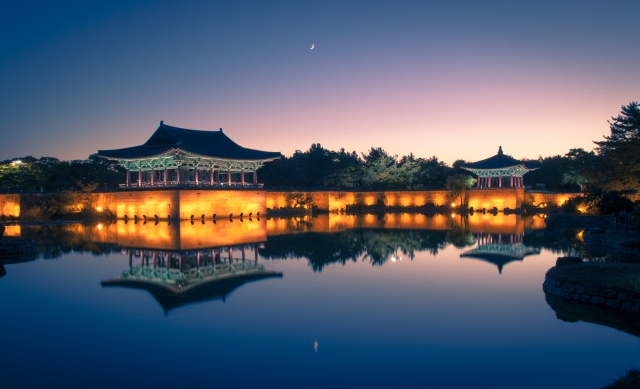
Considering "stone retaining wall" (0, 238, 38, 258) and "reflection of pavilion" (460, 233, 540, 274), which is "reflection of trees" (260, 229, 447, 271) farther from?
"stone retaining wall" (0, 238, 38, 258)

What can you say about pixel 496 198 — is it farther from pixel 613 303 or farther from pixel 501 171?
pixel 613 303

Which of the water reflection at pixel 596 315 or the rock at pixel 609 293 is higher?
Answer: the rock at pixel 609 293

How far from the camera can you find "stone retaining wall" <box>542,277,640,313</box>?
687 centimetres

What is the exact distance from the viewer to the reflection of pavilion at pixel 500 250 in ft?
42.0

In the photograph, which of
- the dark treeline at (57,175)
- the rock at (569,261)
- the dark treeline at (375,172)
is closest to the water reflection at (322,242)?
the rock at (569,261)

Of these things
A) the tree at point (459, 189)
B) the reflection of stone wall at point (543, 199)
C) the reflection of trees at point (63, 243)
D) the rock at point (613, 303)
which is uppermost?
the tree at point (459, 189)

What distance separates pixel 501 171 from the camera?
38.4 meters

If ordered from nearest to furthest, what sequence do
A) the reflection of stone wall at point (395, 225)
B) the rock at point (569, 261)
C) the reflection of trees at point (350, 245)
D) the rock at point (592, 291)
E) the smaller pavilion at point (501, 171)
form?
the rock at point (592, 291) < the rock at point (569, 261) < the reflection of trees at point (350, 245) < the reflection of stone wall at point (395, 225) < the smaller pavilion at point (501, 171)

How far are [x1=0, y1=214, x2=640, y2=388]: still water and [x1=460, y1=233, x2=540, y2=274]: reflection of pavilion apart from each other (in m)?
0.24

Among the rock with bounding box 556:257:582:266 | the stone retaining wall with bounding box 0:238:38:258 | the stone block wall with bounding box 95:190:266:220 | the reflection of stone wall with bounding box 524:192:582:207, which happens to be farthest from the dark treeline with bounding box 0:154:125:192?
the reflection of stone wall with bounding box 524:192:582:207

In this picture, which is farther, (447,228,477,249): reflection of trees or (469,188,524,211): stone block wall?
A: (469,188,524,211): stone block wall

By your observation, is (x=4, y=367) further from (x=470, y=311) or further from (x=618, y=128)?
(x=618, y=128)

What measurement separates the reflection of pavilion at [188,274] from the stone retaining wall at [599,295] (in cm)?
577

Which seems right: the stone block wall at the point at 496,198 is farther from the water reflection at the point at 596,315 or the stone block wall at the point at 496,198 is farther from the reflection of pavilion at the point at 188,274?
the water reflection at the point at 596,315
